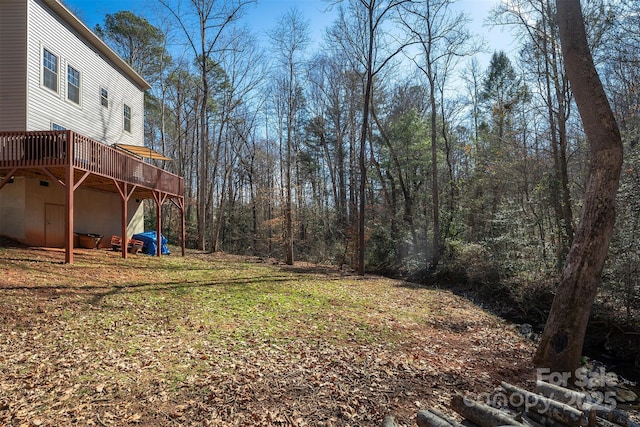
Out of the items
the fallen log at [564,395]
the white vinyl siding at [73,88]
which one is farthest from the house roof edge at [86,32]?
the fallen log at [564,395]

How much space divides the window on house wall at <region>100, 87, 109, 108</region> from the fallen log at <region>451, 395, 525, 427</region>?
1771 cm

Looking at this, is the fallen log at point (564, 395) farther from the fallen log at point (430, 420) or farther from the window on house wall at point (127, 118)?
the window on house wall at point (127, 118)

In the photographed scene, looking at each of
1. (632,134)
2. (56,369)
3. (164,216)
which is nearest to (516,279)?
(632,134)

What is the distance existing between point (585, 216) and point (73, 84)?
17.1m

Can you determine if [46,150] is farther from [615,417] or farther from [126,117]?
[615,417]

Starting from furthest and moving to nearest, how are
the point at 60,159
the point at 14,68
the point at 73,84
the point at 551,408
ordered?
the point at 73,84
the point at 14,68
the point at 60,159
the point at 551,408

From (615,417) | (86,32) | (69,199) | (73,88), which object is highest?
(86,32)

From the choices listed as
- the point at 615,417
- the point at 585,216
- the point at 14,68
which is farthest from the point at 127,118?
the point at 615,417

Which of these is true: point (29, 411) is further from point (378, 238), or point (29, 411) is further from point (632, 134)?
point (378, 238)

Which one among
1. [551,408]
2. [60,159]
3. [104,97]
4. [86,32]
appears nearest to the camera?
[551,408]

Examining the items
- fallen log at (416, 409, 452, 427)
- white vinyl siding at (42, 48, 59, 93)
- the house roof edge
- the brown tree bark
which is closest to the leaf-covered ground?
fallen log at (416, 409, 452, 427)

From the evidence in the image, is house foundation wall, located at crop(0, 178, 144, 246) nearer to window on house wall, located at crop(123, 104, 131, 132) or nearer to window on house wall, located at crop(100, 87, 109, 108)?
window on house wall, located at crop(100, 87, 109, 108)

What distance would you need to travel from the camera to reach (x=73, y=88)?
43.3ft

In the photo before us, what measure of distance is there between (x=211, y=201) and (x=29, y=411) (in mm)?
25522
